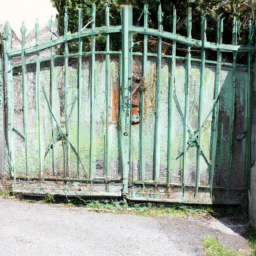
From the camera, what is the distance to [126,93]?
4.01 m

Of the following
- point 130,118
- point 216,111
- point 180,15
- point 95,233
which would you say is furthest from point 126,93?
point 180,15

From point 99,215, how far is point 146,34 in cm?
232

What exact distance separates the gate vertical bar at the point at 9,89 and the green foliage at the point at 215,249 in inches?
102

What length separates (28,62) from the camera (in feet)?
13.5

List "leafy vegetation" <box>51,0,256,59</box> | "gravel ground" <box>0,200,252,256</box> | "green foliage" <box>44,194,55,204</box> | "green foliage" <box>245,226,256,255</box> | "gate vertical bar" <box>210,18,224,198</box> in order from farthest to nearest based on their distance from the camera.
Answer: "leafy vegetation" <box>51,0,256,59</box>, "green foliage" <box>44,194,55,204</box>, "gate vertical bar" <box>210,18,224,198</box>, "green foliage" <box>245,226,256,255</box>, "gravel ground" <box>0,200,252,256</box>

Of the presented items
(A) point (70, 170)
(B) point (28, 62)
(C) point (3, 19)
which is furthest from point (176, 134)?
(C) point (3, 19)

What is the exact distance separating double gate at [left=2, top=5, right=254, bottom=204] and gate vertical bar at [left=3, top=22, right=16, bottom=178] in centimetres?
1

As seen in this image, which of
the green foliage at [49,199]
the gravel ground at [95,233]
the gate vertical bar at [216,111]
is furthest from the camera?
the green foliage at [49,199]

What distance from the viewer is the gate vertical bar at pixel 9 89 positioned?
4.11 m

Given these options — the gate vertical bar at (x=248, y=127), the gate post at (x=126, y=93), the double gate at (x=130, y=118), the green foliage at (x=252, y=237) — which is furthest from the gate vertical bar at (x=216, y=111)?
the gate post at (x=126, y=93)

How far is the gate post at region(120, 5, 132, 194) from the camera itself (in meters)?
3.93

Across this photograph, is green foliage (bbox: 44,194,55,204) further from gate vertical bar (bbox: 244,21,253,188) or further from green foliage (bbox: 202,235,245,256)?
gate vertical bar (bbox: 244,21,253,188)

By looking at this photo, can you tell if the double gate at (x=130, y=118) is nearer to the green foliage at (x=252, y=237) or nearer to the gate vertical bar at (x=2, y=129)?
the gate vertical bar at (x=2, y=129)

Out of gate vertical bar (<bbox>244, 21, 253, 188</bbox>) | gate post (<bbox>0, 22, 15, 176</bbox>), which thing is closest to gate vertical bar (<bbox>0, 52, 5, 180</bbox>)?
gate post (<bbox>0, 22, 15, 176</bbox>)
